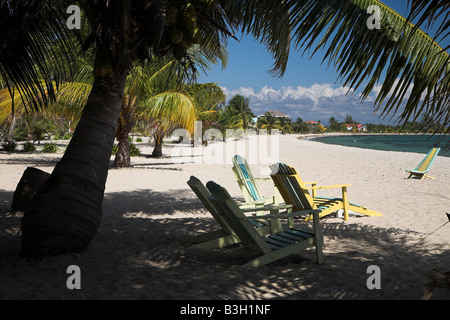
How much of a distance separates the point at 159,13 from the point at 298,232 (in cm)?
266

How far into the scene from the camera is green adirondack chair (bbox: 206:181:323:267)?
3599 mm

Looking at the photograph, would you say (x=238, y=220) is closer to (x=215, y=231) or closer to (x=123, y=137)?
(x=215, y=231)

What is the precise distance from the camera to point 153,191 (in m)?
9.66

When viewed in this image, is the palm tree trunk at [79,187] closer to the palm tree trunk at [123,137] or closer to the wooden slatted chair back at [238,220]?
the wooden slatted chair back at [238,220]

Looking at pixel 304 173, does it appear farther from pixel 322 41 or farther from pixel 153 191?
pixel 322 41

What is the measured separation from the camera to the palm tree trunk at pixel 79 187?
3605 mm

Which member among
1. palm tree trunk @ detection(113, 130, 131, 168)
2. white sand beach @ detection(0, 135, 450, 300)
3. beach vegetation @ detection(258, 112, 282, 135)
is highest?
beach vegetation @ detection(258, 112, 282, 135)

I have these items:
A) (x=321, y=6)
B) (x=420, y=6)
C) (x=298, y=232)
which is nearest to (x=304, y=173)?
(x=298, y=232)

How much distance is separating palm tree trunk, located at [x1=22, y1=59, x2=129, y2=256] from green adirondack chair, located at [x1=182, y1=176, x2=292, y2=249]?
102cm

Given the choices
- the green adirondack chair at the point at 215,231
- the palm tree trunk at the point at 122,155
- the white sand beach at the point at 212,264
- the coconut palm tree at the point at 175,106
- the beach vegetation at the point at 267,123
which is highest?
the beach vegetation at the point at 267,123

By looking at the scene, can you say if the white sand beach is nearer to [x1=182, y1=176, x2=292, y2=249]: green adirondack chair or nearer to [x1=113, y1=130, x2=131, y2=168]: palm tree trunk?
[x1=182, y1=176, x2=292, y2=249]: green adirondack chair

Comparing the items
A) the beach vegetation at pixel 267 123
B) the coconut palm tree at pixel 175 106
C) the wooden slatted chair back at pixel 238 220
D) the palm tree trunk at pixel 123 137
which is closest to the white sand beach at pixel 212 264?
the wooden slatted chair back at pixel 238 220

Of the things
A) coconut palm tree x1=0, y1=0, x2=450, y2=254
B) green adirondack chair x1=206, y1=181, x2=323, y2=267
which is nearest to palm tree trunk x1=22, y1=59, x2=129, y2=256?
coconut palm tree x1=0, y1=0, x2=450, y2=254

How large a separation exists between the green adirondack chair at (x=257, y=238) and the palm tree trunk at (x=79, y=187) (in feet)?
3.90
